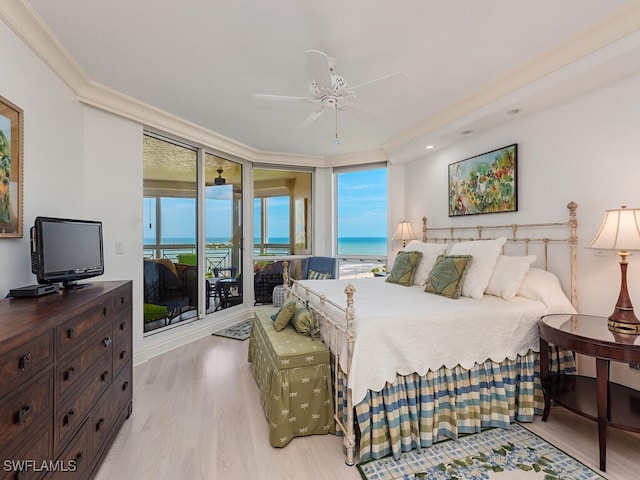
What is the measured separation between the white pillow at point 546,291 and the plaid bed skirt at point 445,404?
0.33m

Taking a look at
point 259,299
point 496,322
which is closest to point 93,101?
point 259,299

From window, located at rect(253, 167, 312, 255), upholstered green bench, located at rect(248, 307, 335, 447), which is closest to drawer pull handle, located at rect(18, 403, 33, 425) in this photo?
upholstered green bench, located at rect(248, 307, 335, 447)

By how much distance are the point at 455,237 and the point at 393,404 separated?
248 centimetres

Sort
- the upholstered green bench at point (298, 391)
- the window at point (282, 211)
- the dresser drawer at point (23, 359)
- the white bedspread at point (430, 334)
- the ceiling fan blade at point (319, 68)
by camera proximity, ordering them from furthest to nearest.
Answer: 1. the window at point (282, 211)
2. the ceiling fan blade at point (319, 68)
3. the upholstered green bench at point (298, 391)
4. the white bedspread at point (430, 334)
5. the dresser drawer at point (23, 359)

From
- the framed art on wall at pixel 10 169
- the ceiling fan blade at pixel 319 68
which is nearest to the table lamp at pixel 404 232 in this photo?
the ceiling fan blade at pixel 319 68

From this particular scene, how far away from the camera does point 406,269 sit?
10.8 ft

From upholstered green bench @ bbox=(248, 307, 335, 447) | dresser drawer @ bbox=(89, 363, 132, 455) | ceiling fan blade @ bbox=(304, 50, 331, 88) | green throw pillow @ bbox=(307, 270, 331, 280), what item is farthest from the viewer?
green throw pillow @ bbox=(307, 270, 331, 280)

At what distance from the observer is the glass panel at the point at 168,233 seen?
3.65 m

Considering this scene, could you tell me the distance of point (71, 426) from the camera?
4.84 ft

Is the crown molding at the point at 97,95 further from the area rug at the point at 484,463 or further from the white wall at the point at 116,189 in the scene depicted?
the area rug at the point at 484,463

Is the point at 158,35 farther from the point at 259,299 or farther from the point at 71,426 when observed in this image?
the point at 259,299

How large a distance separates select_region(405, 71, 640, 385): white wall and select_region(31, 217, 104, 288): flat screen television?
3.66 meters

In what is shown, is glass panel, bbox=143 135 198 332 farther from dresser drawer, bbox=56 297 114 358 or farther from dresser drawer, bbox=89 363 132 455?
dresser drawer, bbox=56 297 114 358

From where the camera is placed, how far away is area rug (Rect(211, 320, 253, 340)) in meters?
4.23
